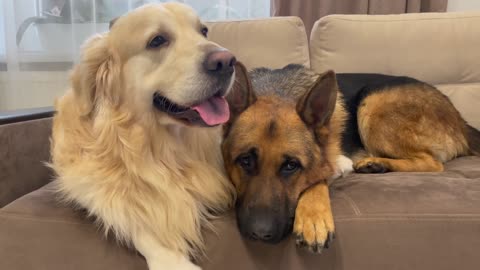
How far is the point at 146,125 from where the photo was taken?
1288 millimetres

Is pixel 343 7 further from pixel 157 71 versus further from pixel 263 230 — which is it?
pixel 263 230

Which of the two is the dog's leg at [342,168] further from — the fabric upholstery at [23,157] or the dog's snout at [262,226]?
the fabric upholstery at [23,157]

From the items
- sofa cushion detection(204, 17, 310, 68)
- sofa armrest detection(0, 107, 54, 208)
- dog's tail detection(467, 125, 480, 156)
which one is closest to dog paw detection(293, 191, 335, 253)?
sofa armrest detection(0, 107, 54, 208)

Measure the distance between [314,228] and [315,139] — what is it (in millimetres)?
367

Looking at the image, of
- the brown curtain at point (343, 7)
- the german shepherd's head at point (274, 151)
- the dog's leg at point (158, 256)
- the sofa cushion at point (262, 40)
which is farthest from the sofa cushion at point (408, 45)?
the dog's leg at point (158, 256)

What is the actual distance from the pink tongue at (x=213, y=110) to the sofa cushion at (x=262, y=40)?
3.79 ft

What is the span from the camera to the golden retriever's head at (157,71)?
1202 millimetres

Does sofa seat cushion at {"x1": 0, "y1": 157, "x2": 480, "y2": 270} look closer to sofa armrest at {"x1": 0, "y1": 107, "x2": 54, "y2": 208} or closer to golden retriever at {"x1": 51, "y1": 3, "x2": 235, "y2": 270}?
golden retriever at {"x1": 51, "y1": 3, "x2": 235, "y2": 270}

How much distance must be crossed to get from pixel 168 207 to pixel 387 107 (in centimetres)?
111

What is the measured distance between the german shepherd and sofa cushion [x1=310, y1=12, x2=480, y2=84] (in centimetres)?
26

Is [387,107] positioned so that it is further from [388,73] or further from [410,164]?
[388,73]

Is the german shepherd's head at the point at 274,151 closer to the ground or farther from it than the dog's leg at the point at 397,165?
farther from it

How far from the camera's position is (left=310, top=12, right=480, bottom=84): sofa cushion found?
92.3 inches

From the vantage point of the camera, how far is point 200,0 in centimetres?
294
